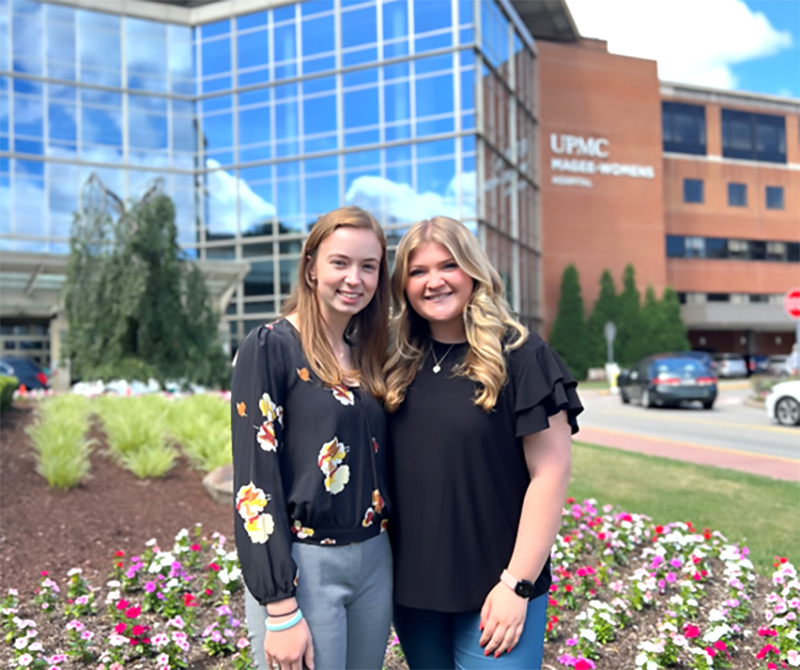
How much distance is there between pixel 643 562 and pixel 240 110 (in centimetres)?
3339

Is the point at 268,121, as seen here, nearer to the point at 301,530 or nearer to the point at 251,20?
the point at 251,20

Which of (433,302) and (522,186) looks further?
(522,186)

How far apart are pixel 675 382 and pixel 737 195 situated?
3583 centimetres

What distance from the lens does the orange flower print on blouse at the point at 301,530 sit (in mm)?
2150

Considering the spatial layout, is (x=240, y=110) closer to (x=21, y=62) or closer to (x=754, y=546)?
(x=21, y=62)

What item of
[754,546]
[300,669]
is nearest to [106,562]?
[300,669]

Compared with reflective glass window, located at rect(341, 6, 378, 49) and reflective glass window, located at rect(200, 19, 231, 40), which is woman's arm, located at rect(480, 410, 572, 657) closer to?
reflective glass window, located at rect(341, 6, 378, 49)

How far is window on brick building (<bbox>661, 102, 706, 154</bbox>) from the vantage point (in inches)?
1929

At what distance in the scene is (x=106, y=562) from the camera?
17.1 feet

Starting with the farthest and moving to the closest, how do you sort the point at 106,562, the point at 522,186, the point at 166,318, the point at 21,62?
the point at 522,186
the point at 21,62
the point at 166,318
the point at 106,562

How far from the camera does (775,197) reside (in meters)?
52.4

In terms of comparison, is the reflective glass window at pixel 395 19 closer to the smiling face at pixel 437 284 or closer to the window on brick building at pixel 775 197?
the smiling face at pixel 437 284

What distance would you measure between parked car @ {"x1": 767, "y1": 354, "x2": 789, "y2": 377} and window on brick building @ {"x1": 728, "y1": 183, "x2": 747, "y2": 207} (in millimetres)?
12083

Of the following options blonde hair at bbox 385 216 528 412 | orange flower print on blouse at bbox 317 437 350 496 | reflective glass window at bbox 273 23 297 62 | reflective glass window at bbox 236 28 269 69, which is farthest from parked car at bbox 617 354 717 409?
reflective glass window at bbox 236 28 269 69
